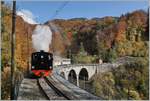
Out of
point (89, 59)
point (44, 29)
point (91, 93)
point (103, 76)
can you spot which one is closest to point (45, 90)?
point (91, 93)

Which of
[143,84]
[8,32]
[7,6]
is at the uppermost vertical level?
[7,6]

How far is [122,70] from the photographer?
99.7m

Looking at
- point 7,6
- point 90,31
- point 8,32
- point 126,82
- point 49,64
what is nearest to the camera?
point 49,64

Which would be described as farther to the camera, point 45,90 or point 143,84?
point 143,84

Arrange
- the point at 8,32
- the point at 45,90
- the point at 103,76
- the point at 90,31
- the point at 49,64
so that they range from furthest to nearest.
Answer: the point at 90,31, the point at 103,76, the point at 8,32, the point at 49,64, the point at 45,90

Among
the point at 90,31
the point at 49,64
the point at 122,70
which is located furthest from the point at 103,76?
the point at 49,64

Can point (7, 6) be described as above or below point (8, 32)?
above

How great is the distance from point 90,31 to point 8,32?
9498 centimetres

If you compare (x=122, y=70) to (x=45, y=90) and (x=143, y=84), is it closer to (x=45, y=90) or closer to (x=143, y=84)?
(x=143, y=84)

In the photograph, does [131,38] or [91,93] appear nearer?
[91,93]

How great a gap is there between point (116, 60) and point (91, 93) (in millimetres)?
83086

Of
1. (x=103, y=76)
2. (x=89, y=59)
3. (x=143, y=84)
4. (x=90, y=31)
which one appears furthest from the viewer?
(x=90, y=31)

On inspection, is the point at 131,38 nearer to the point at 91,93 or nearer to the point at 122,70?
the point at 122,70

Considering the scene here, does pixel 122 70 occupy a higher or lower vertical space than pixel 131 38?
lower
